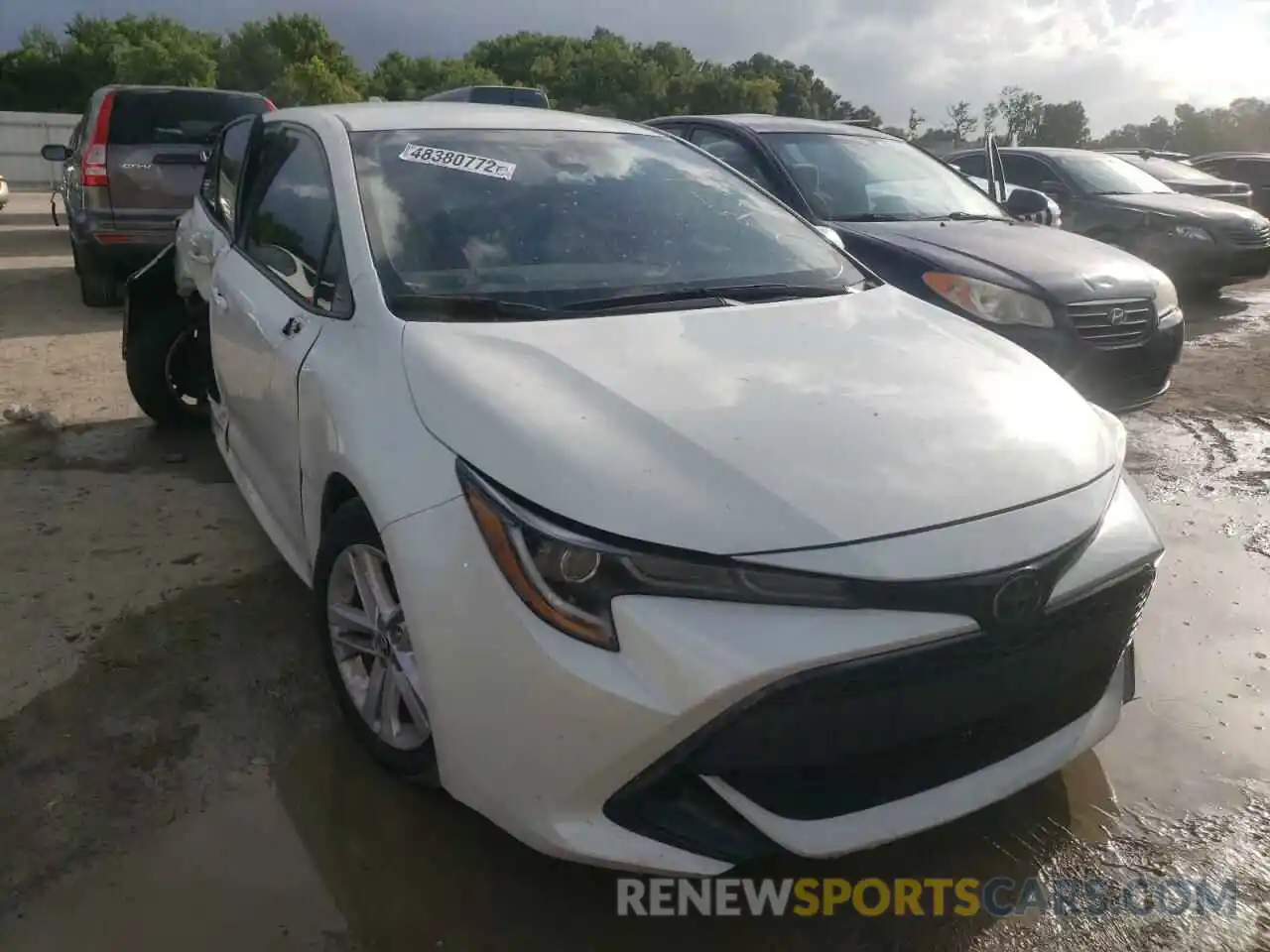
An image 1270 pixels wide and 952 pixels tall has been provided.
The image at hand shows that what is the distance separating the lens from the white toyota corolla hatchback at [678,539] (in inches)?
74.0

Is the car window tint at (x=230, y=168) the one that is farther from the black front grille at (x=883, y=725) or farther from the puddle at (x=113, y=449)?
the black front grille at (x=883, y=725)

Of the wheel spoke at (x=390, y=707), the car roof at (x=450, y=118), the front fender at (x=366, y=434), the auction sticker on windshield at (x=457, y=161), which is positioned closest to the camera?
the front fender at (x=366, y=434)

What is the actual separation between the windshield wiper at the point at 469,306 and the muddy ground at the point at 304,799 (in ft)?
3.75

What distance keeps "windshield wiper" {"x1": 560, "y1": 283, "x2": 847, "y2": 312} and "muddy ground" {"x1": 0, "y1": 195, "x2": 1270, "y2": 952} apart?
1.30 meters

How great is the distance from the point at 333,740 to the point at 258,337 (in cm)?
128

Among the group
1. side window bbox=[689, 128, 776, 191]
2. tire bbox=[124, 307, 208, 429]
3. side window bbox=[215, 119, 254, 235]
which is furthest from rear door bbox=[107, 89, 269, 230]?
side window bbox=[689, 128, 776, 191]

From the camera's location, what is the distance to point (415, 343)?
8.16ft

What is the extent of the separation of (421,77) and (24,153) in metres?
41.6

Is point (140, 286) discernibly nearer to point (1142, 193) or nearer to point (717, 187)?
point (717, 187)

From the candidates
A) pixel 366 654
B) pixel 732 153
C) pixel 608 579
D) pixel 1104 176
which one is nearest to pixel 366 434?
pixel 366 654

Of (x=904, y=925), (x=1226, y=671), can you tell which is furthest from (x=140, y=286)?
(x=1226, y=671)

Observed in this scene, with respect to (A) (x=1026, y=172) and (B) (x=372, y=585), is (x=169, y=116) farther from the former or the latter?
(A) (x=1026, y=172)

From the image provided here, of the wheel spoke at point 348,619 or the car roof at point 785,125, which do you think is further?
the car roof at point 785,125

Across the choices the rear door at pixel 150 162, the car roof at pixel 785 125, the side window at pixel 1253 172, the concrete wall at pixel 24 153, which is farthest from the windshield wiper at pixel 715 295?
the concrete wall at pixel 24 153
